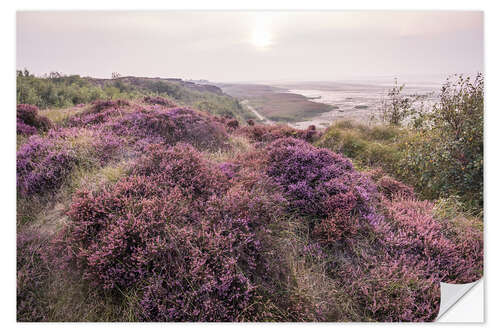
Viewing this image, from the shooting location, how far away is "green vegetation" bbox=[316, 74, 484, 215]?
3.44 meters

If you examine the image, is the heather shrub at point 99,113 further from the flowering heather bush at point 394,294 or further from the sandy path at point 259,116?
the flowering heather bush at point 394,294

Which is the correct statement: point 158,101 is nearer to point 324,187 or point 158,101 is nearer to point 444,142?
point 324,187

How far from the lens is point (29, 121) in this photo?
412 cm

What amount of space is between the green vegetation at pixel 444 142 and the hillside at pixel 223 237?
0.28 feet

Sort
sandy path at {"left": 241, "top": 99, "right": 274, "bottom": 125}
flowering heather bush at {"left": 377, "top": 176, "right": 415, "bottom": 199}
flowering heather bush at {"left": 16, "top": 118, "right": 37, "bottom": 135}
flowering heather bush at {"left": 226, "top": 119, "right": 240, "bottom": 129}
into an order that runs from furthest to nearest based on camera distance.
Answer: flowering heather bush at {"left": 226, "top": 119, "right": 240, "bottom": 129} < sandy path at {"left": 241, "top": 99, "right": 274, "bottom": 125} < flowering heather bush at {"left": 377, "top": 176, "right": 415, "bottom": 199} < flowering heather bush at {"left": 16, "top": 118, "right": 37, "bottom": 135}

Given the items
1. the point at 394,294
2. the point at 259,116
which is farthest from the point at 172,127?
the point at 394,294

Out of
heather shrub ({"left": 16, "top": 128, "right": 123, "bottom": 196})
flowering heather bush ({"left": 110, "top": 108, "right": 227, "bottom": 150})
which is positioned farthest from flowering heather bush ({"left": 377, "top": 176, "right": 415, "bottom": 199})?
heather shrub ({"left": 16, "top": 128, "right": 123, "bottom": 196})

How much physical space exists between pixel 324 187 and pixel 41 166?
3.78m

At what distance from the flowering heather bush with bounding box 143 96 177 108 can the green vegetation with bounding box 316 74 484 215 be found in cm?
443

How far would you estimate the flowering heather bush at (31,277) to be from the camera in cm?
260

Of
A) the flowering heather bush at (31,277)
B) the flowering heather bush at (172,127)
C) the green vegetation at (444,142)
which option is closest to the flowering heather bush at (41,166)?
the flowering heather bush at (31,277)

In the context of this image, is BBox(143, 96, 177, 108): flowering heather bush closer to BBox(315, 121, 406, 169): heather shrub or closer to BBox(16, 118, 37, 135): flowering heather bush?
BBox(16, 118, 37, 135): flowering heather bush

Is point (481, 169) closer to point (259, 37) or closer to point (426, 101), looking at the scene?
point (426, 101)

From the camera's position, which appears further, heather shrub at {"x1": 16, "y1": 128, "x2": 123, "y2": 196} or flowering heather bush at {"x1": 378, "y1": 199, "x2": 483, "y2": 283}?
heather shrub at {"x1": 16, "y1": 128, "x2": 123, "y2": 196}
